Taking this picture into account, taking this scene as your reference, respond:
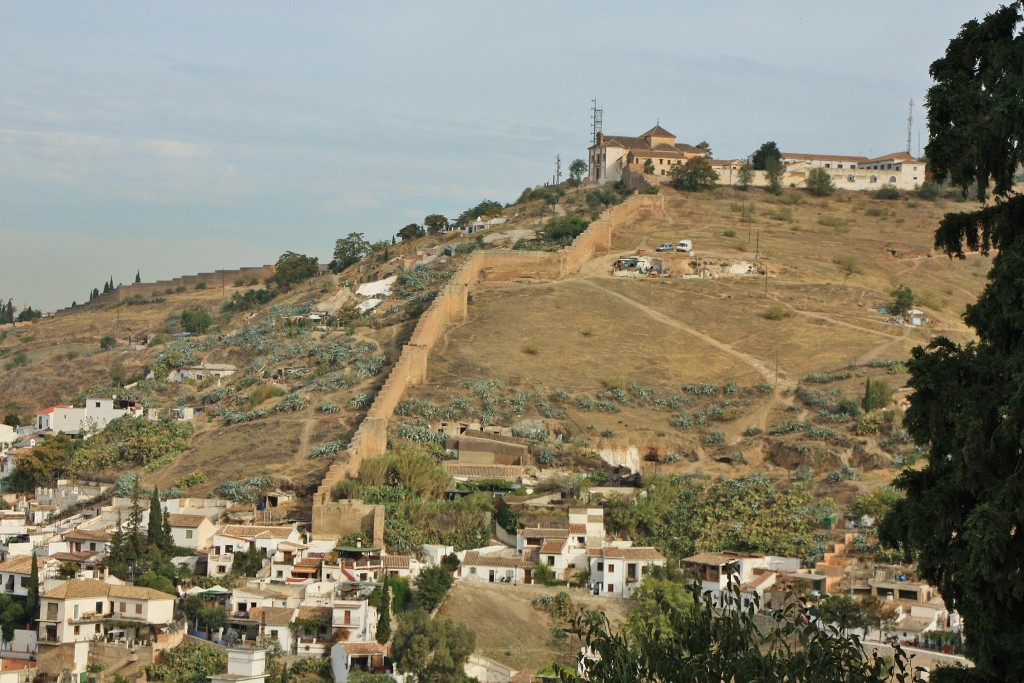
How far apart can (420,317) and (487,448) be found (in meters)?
8.51

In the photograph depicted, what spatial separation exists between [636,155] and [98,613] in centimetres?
4618

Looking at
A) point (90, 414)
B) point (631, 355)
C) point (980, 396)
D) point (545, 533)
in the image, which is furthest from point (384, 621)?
point (90, 414)

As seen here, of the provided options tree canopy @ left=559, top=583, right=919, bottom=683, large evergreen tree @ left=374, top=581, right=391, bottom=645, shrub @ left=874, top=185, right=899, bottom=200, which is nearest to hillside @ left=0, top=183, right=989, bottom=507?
shrub @ left=874, top=185, right=899, bottom=200

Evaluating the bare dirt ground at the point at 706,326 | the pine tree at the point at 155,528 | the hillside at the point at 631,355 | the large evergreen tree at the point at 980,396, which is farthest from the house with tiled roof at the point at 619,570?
the large evergreen tree at the point at 980,396

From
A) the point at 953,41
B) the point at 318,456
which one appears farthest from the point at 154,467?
the point at 953,41

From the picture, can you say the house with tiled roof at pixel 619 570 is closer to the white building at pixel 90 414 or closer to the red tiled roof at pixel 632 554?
the red tiled roof at pixel 632 554

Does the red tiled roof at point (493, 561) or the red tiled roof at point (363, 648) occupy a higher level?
the red tiled roof at point (493, 561)

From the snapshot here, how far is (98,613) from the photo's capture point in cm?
2980

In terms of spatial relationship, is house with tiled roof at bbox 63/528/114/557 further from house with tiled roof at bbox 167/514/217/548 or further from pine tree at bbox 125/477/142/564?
Answer: house with tiled roof at bbox 167/514/217/548

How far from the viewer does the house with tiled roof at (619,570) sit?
31.6 metres

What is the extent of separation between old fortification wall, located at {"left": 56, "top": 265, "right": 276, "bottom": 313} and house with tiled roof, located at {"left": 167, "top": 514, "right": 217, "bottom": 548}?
49.6 metres

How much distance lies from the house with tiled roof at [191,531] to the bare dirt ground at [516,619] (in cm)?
646

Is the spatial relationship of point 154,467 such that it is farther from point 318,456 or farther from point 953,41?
point 953,41

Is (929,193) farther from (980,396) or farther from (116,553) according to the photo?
(980,396)
